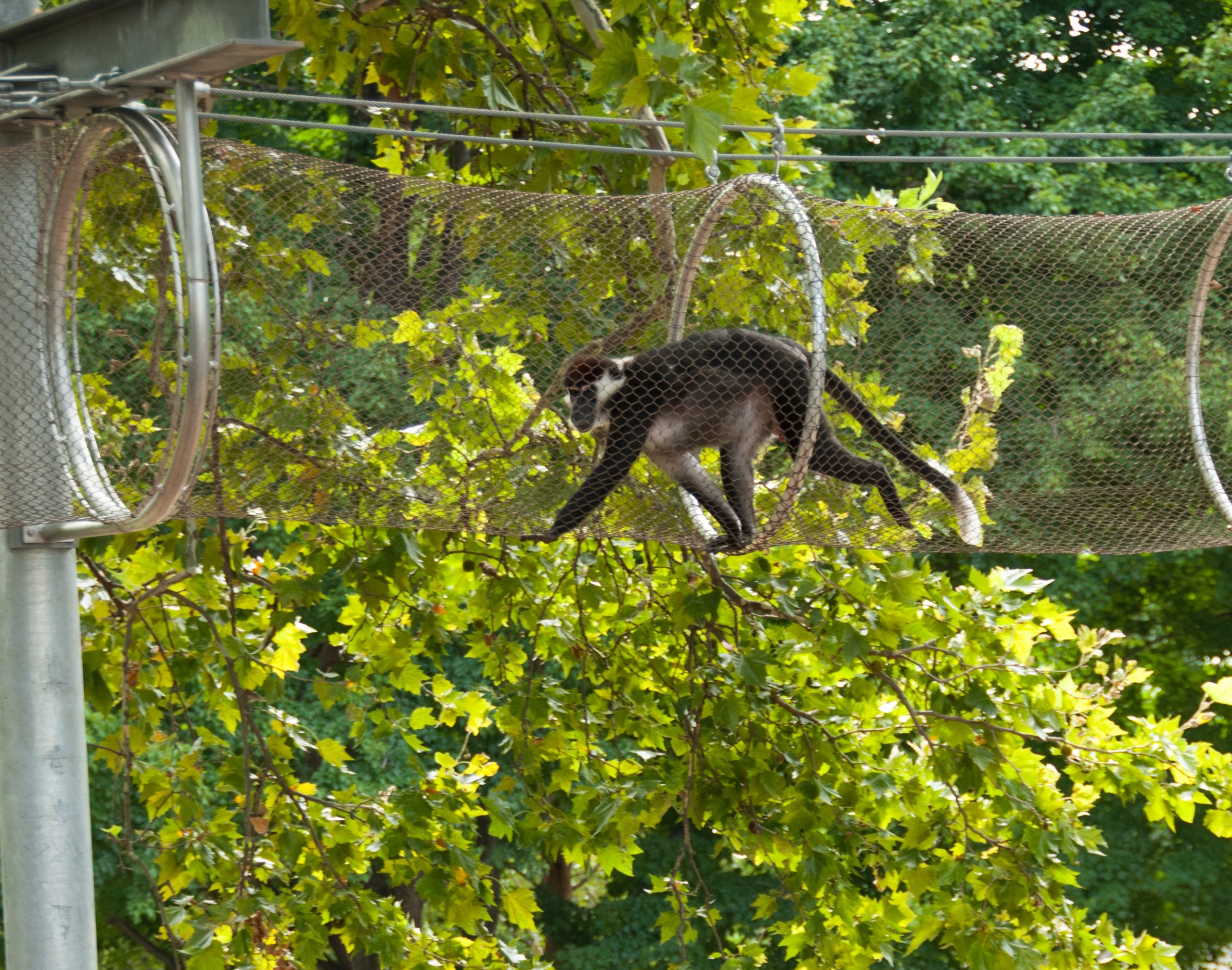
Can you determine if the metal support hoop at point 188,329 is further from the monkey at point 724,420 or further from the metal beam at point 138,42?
the monkey at point 724,420

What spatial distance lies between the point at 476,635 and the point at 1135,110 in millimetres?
6877

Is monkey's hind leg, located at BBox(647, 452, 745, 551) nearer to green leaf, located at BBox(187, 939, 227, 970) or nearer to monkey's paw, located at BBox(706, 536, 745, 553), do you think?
monkey's paw, located at BBox(706, 536, 745, 553)

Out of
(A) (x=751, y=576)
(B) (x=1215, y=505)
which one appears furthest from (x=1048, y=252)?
(A) (x=751, y=576)

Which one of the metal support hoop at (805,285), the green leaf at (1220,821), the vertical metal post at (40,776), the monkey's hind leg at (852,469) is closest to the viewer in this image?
the vertical metal post at (40,776)

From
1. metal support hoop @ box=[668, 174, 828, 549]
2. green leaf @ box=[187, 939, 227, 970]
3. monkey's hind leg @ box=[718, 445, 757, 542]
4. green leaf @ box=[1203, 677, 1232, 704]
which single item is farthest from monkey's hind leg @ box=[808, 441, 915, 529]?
green leaf @ box=[187, 939, 227, 970]

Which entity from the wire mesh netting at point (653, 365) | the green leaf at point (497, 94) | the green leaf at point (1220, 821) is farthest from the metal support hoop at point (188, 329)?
the green leaf at point (1220, 821)

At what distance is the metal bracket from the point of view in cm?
203

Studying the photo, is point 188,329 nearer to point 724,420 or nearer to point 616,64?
point 616,64

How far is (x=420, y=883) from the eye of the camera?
3305 mm

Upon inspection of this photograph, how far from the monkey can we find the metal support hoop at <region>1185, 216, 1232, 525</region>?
0.45 meters

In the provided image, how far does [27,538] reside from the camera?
2.04 meters

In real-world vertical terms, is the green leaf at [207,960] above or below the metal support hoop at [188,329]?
below

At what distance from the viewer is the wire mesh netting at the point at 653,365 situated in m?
2.45

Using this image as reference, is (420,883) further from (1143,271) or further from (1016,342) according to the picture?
(1143,271)
